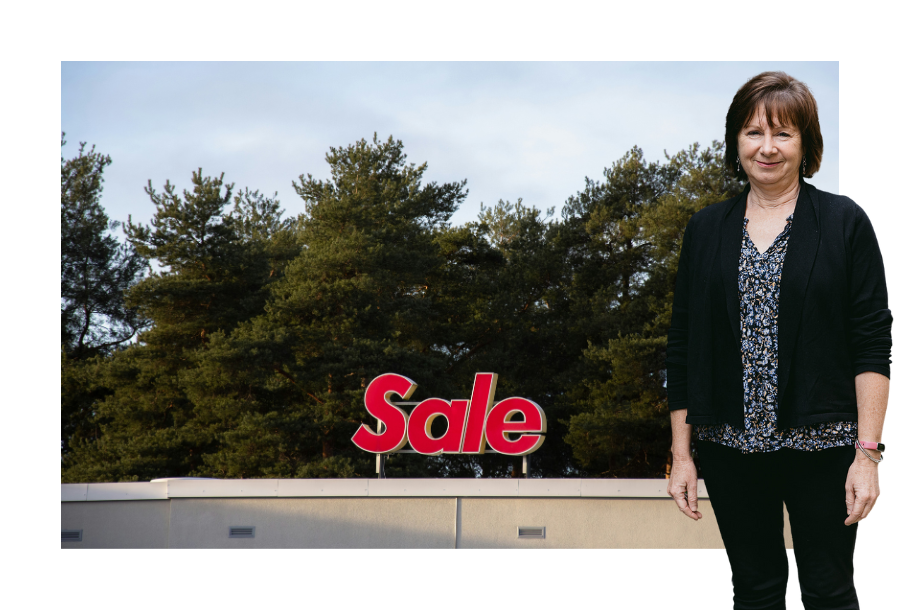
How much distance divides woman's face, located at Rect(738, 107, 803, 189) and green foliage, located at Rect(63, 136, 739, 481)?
24.2ft

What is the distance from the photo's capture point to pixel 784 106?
158cm

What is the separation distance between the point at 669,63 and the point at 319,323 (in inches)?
201

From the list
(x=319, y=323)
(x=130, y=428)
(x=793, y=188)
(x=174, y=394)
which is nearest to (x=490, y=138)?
(x=319, y=323)

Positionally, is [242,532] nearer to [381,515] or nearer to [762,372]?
[381,515]

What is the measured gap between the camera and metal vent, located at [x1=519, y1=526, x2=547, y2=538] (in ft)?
21.6

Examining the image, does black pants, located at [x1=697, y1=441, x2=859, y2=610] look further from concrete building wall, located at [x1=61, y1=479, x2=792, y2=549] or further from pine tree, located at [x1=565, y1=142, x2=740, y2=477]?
pine tree, located at [x1=565, y1=142, x2=740, y2=477]

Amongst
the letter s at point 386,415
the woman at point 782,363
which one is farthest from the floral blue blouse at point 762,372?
the letter s at point 386,415

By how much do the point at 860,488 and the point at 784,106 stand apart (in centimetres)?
75

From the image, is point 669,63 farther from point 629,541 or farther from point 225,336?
point 225,336

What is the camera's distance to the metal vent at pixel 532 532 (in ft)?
21.6

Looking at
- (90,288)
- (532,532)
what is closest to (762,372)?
(532,532)

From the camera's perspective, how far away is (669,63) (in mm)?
7641

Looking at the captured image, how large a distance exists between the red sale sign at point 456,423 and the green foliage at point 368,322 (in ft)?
4.68

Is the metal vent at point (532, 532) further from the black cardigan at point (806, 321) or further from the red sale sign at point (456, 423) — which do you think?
the black cardigan at point (806, 321)
